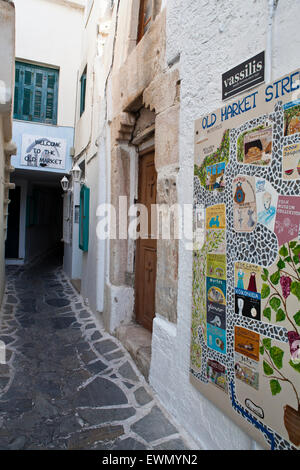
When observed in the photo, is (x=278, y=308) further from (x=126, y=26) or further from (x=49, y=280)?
(x=49, y=280)

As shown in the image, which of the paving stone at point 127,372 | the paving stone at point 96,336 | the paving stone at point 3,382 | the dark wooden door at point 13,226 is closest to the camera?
the paving stone at point 3,382

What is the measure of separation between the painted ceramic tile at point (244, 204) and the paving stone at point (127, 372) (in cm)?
199

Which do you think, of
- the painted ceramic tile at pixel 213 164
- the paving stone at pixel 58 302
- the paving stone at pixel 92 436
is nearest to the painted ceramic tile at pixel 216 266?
the painted ceramic tile at pixel 213 164

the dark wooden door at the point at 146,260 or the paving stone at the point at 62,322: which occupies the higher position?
the dark wooden door at the point at 146,260

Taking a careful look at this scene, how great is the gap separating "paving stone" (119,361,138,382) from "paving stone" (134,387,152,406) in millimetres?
188

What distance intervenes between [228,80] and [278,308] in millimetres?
1335

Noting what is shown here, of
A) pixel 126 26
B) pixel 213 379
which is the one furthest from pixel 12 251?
pixel 213 379

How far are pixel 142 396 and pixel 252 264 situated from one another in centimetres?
174

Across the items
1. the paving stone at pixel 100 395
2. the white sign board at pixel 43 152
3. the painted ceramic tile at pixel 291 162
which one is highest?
the white sign board at pixel 43 152

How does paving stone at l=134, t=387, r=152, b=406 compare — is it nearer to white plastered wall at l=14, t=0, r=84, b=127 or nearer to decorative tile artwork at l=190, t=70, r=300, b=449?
decorative tile artwork at l=190, t=70, r=300, b=449

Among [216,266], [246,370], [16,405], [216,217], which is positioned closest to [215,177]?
[216,217]

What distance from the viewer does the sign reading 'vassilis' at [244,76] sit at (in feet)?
5.18

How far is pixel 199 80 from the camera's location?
2146mm

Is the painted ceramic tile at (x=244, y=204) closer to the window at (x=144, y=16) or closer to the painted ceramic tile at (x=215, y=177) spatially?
the painted ceramic tile at (x=215, y=177)
